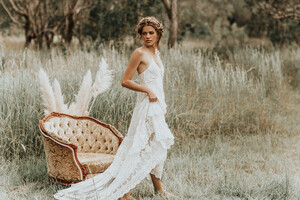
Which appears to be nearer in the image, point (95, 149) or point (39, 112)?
point (95, 149)

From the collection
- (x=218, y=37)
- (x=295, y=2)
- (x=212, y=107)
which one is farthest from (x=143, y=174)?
(x=218, y=37)

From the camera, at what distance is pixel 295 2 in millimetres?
12906

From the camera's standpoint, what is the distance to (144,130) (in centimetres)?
312

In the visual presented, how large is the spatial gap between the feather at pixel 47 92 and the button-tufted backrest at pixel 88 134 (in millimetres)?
158

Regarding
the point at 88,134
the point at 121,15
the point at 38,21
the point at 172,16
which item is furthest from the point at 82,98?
the point at 38,21

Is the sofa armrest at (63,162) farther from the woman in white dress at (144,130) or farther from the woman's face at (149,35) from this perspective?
the woman's face at (149,35)

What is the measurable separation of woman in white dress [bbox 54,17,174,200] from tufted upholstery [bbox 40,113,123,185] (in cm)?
27

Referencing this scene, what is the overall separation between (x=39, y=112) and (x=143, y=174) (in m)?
2.22

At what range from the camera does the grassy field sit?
12.2 ft

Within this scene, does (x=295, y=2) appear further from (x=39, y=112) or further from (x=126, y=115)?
(x=39, y=112)

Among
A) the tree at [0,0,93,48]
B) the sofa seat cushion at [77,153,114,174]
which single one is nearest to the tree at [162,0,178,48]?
the tree at [0,0,93,48]

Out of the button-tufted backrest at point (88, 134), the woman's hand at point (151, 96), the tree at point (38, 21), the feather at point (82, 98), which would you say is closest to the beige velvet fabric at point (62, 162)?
the button-tufted backrest at point (88, 134)

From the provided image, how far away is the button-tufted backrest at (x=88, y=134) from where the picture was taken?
3.92m

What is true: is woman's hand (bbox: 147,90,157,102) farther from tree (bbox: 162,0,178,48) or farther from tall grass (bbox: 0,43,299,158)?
tree (bbox: 162,0,178,48)
